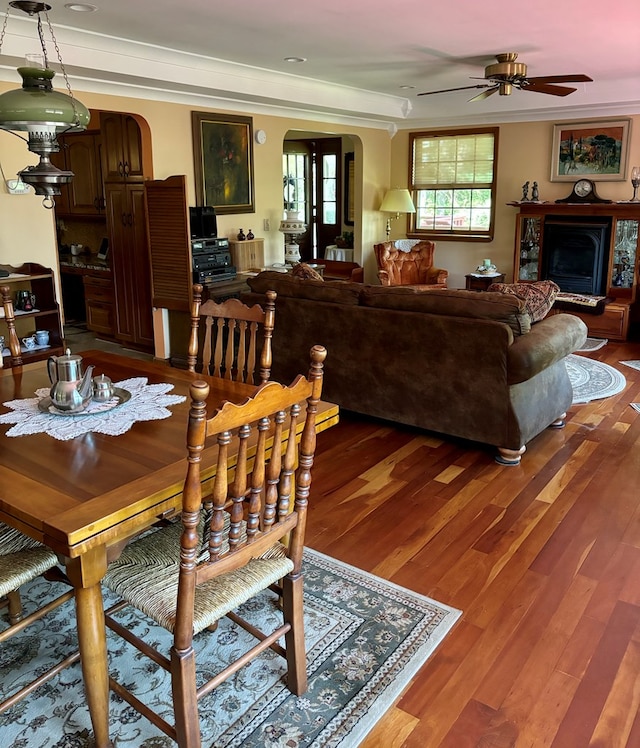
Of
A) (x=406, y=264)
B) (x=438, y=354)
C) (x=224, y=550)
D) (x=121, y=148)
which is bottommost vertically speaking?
(x=224, y=550)

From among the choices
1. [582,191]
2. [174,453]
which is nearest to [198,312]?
[174,453]

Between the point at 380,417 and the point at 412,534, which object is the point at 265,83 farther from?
the point at 412,534

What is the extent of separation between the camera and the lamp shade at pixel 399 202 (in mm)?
8258

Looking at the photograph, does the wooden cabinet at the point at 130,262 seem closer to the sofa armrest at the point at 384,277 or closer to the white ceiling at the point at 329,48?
the white ceiling at the point at 329,48

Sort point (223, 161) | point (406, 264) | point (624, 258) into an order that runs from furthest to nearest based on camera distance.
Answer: point (406, 264) < point (624, 258) < point (223, 161)

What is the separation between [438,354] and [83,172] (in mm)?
4744

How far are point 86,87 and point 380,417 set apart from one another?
11.1ft

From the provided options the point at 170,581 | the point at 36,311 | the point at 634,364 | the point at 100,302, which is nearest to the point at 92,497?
the point at 170,581

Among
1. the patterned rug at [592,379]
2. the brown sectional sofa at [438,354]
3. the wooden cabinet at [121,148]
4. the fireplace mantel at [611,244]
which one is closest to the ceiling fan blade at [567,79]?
the brown sectional sofa at [438,354]

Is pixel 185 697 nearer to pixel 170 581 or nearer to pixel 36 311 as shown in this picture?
pixel 170 581

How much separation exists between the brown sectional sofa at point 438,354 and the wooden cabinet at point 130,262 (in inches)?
85.0

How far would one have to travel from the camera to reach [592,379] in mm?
5480

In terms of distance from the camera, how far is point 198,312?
2900 mm

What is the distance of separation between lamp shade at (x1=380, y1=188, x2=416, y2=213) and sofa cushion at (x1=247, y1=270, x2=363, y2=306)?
4.04 meters
